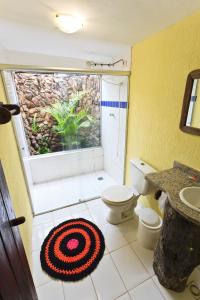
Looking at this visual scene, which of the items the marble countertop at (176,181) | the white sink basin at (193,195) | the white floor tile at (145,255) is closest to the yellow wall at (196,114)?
the marble countertop at (176,181)

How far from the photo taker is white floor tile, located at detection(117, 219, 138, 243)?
1770 mm

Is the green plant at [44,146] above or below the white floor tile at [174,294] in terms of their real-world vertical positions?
above

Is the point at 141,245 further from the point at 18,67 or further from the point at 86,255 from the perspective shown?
the point at 18,67

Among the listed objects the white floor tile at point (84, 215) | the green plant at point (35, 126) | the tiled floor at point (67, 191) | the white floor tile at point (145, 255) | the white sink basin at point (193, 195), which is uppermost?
the green plant at point (35, 126)

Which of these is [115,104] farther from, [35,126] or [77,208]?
[77,208]

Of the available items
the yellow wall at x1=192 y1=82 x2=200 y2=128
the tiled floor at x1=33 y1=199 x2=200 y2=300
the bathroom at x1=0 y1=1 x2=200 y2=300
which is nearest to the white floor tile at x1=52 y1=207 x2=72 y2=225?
the bathroom at x1=0 y1=1 x2=200 y2=300

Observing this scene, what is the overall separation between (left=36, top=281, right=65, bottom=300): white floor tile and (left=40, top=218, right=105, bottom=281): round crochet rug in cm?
6

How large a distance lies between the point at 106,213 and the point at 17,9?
218 centimetres

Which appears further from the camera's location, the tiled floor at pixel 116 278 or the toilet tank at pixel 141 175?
the toilet tank at pixel 141 175

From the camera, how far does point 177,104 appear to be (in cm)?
141

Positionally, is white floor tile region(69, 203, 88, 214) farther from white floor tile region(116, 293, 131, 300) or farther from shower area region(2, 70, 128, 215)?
white floor tile region(116, 293, 131, 300)

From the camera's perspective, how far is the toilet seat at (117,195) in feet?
5.78

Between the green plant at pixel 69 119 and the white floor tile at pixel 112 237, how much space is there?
159 centimetres

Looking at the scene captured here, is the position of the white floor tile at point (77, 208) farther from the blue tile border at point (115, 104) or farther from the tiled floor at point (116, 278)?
the blue tile border at point (115, 104)
